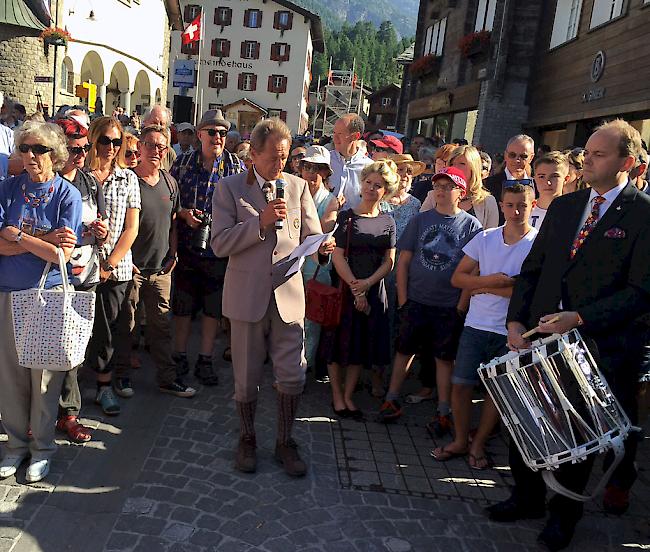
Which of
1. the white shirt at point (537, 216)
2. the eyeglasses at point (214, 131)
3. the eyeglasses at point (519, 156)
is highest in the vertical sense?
the eyeglasses at point (519, 156)

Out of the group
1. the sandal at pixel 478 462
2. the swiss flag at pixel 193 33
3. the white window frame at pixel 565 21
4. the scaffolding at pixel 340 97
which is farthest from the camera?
the scaffolding at pixel 340 97

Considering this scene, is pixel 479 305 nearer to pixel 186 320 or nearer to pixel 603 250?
pixel 603 250

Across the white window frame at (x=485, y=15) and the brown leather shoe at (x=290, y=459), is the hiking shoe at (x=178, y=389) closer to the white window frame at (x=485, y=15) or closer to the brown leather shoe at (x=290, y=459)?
the brown leather shoe at (x=290, y=459)

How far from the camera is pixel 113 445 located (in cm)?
434

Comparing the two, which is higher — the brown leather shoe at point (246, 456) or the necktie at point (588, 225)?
the necktie at point (588, 225)

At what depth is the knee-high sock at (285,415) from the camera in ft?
13.9

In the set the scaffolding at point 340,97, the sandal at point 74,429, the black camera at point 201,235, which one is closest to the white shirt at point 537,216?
the black camera at point 201,235

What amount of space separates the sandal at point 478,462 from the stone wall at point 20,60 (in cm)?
2622

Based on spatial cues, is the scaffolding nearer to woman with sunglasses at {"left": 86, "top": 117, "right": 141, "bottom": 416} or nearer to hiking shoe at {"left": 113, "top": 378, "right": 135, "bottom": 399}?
hiking shoe at {"left": 113, "top": 378, "right": 135, "bottom": 399}

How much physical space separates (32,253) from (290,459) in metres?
2.05

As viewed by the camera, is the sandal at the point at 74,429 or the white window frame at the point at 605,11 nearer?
the sandal at the point at 74,429

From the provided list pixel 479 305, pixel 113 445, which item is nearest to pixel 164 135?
pixel 113 445

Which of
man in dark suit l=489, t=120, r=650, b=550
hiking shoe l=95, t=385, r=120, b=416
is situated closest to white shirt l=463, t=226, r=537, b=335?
man in dark suit l=489, t=120, r=650, b=550

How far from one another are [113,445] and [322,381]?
7.18ft
